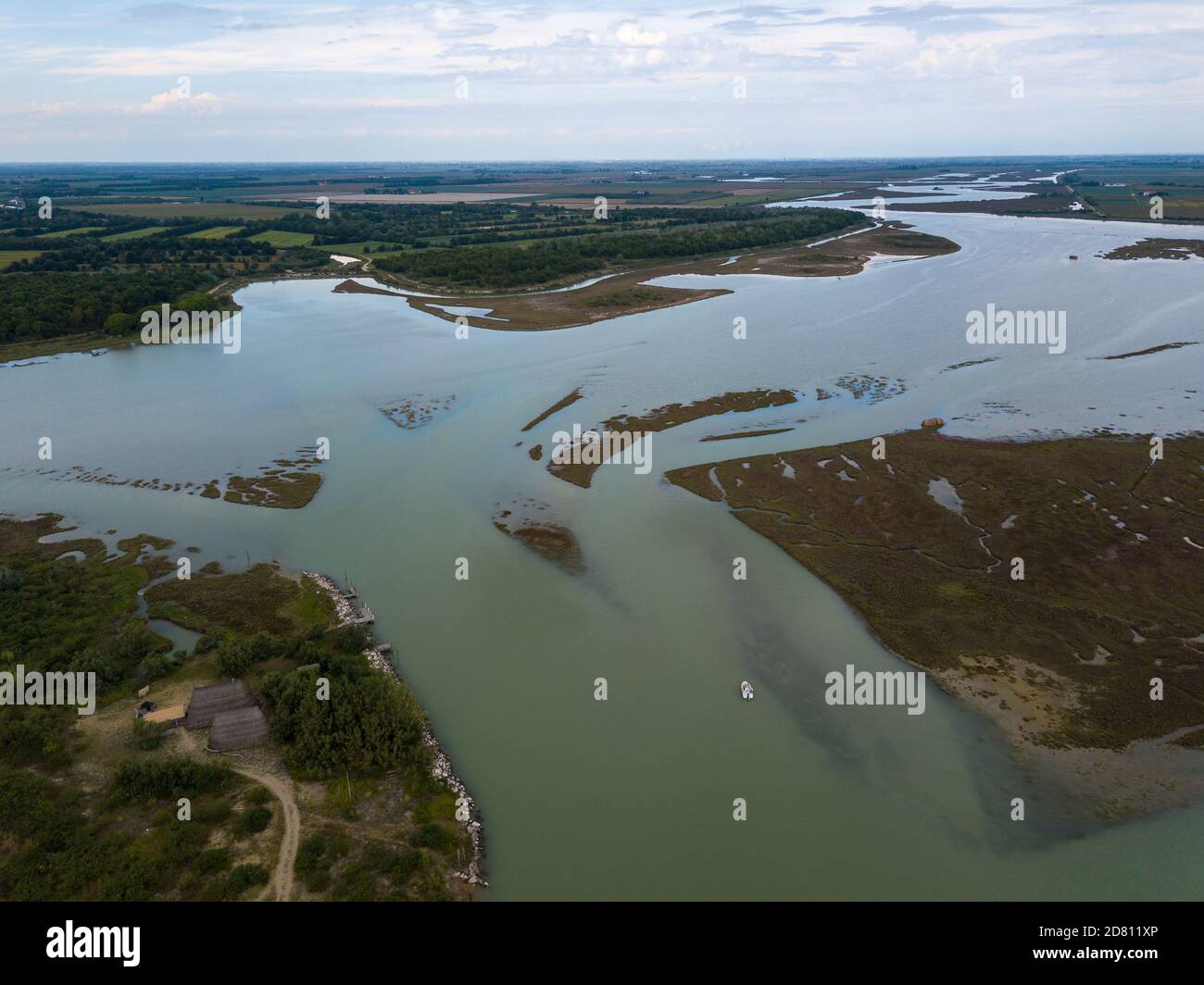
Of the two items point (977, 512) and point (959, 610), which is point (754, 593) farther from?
point (977, 512)

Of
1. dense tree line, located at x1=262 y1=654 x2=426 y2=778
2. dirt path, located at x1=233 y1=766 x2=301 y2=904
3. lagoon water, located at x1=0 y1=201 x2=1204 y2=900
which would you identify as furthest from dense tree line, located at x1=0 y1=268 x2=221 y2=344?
dirt path, located at x1=233 y1=766 x2=301 y2=904

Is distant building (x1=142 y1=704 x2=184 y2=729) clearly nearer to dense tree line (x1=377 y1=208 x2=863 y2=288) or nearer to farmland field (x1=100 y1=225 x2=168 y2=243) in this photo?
dense tree line (x1=377 y1=208 x2=863 y2=288)

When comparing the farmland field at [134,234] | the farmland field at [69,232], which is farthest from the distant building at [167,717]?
the farmland field at [69,232]

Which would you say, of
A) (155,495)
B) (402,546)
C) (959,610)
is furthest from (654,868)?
(155,495)

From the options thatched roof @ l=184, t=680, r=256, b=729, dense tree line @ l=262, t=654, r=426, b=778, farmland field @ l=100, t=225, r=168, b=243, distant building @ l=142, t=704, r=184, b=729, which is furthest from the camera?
farmland field @ l=100, t=225, r=168, b=243

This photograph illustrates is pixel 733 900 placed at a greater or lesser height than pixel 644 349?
lesser

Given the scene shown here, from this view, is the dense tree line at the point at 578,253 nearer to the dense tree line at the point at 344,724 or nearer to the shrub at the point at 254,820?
the dense tree line at the point at 344,724

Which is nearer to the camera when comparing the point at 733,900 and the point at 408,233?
the point at 733,900
